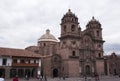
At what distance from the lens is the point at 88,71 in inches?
2026

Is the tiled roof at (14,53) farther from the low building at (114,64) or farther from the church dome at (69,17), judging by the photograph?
the low building at (114,64)

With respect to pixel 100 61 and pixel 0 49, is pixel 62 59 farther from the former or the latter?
pixel 0 49

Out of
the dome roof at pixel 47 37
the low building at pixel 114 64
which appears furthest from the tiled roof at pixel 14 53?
the low building at pixel 114 64

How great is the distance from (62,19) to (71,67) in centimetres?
1316

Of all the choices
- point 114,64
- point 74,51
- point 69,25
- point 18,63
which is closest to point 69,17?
point 69,25

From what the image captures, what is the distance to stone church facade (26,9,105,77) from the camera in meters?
47.1

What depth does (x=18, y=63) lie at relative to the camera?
41.7 meters

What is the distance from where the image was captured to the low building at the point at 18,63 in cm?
4000

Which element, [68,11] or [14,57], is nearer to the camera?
[14,57]

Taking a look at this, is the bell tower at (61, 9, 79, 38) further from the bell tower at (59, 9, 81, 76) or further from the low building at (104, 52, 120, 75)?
the low building at (104, 52, 120, 75)

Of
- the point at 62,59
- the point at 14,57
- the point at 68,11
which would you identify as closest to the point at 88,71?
the point at 62,59

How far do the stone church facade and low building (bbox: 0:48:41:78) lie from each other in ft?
15.1

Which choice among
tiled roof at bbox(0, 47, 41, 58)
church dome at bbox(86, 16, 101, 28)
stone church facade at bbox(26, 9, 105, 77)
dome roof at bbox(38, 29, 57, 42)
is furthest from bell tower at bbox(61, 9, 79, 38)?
tiled roof at bbox(0, 47, 41, 58)

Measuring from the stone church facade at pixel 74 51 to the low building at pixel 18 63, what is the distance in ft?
15.1
